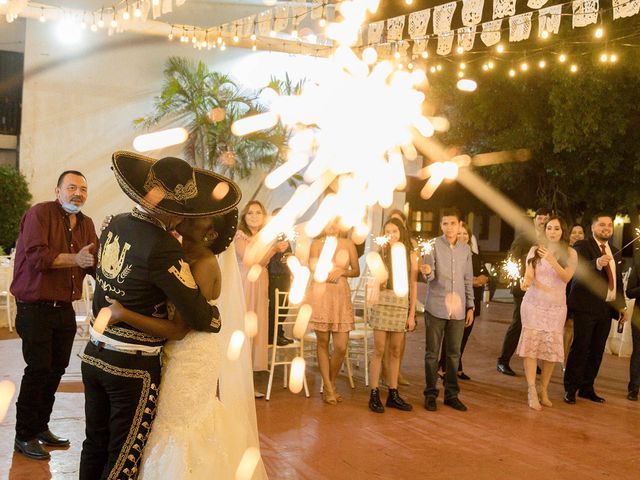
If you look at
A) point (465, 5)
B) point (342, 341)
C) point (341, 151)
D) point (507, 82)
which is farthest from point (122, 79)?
point (342, 341)

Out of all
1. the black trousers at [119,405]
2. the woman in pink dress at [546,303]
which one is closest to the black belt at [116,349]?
the black trousers at [119,405]

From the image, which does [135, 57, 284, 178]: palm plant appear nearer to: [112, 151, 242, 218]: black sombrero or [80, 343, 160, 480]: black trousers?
[112, 151, 242, 218]: black sombrero

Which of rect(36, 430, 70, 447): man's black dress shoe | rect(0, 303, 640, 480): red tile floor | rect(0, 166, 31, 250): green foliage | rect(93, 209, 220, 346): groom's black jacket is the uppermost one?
rect(0, 166, 31, 250): green foliage

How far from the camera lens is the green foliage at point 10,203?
1236 centimetres

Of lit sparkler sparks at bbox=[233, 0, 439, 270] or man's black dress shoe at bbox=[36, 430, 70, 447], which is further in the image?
lit sparkler sparks at bbox=[233, 0, 439, 270]

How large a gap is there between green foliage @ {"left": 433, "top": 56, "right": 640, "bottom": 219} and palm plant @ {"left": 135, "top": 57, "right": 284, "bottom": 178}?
3.85 m

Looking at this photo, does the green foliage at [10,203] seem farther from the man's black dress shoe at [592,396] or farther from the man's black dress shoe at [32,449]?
the man's black dress shoe at [592,396]

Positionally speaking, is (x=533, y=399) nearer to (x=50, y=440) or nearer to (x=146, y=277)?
(x=50, y=440)

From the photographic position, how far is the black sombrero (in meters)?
2.70

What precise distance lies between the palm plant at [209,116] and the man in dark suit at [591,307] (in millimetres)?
8091

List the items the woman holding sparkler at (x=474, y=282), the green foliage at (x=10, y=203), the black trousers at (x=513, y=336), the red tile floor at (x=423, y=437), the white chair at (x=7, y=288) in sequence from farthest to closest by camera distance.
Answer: the green foliage at (x=10, y=203) → the white chair at (x=7, y=288) → the black trousers at (x=513, y=336) → the woman holding sparkler at (x=474, y=282) → the red tile floor at (x=423, y=437)

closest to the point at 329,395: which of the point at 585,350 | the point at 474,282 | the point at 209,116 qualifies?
the point at 474,282

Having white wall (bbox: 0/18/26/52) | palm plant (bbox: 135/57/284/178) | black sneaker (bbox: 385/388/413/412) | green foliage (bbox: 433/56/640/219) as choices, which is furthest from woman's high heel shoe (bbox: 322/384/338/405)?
white wall (bbox: 0/18/26/52)

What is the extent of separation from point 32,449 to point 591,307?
458 centimetres
